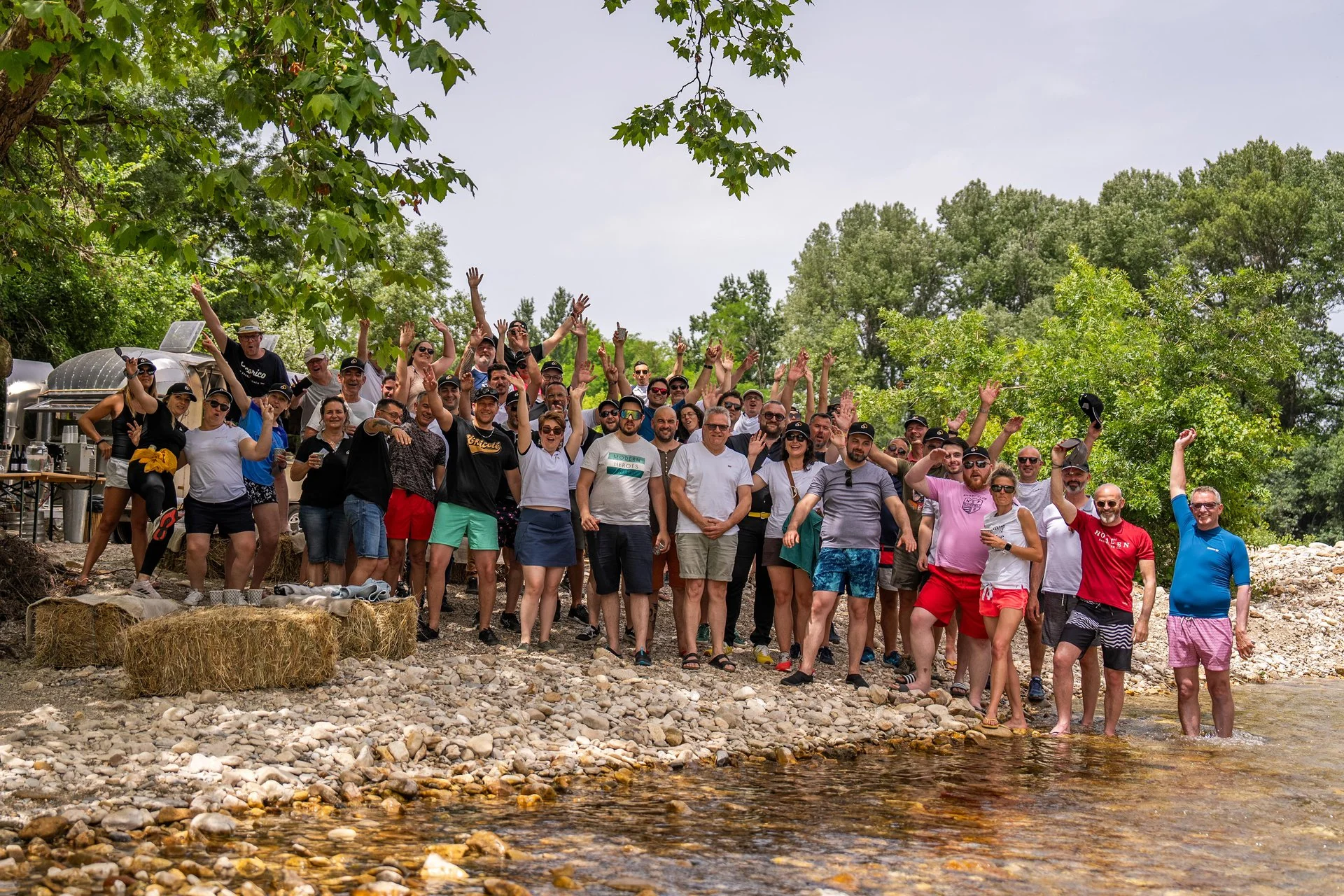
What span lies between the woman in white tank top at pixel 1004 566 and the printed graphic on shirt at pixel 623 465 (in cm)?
290

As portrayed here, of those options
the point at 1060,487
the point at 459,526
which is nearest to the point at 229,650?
the point at 459,526

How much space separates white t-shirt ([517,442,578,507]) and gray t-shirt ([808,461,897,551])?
213 centimetres

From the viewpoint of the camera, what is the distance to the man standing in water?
8305 millimetres

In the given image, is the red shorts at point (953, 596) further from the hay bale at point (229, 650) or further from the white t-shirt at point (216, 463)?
the white t-shirt at point (216, 463)

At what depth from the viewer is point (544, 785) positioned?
6234 mm

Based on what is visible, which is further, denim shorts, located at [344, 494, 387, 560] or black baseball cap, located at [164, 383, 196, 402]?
black baseball cap, located at [164, 383, 196, 402]

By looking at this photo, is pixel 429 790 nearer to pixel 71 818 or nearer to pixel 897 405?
pixel 71 818

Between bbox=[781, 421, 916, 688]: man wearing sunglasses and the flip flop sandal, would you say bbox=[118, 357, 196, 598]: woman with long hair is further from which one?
bbox=[781, 421, 916, 688]: man wearing sunglasses

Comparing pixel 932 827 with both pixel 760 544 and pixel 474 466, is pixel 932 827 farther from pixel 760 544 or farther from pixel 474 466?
pixel 474 466

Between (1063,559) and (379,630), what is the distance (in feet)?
18.0

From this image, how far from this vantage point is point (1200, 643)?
8.37 metres

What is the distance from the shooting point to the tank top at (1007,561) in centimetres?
839

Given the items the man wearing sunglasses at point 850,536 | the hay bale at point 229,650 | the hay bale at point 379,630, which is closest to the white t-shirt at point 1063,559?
the man wearing sunglasses at point 850,536

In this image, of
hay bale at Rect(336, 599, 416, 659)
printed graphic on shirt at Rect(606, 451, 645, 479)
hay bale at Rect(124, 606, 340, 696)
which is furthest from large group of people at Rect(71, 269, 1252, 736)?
hay bale at Rect(124, 606, 340, 696)
